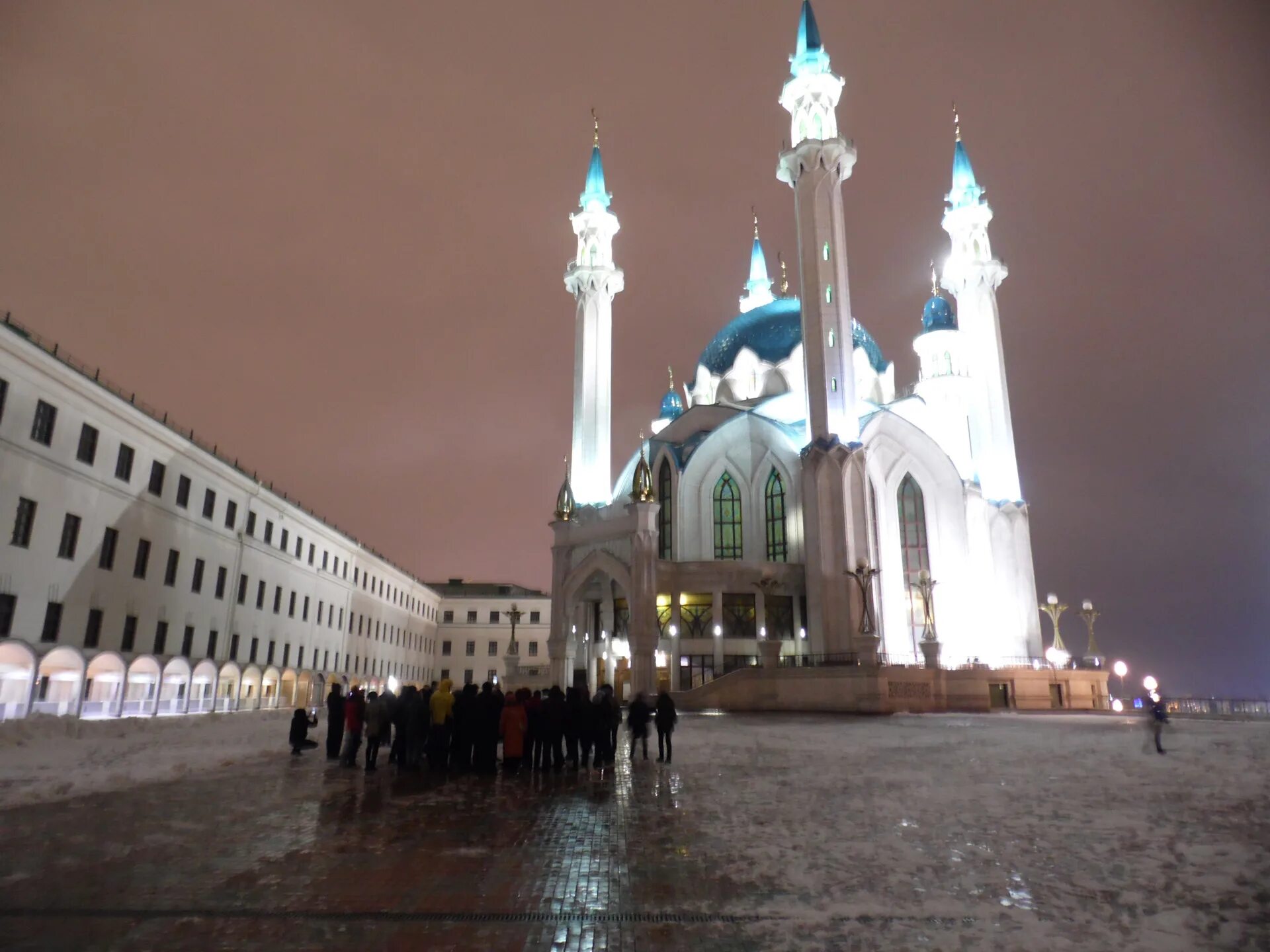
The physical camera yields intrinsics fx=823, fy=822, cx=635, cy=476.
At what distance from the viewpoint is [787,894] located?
616cm

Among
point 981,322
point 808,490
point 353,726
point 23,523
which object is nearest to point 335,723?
point 353,726

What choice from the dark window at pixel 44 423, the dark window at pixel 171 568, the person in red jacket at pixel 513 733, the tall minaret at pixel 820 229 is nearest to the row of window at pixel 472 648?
the tall minaret at pixel 820 229

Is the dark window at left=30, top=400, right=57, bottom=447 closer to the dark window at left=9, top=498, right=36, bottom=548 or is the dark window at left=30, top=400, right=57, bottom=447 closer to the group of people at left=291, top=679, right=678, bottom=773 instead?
the dark window at left=9, top=498, right=36, bottom=548

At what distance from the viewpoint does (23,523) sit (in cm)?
2505

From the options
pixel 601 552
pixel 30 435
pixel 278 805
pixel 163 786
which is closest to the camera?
pixel 278 805

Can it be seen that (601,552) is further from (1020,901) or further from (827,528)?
(1020,901)

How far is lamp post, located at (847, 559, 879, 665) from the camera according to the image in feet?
114

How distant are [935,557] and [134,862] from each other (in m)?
44.4

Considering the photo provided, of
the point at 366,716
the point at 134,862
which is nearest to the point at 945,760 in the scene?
the point at 366,716

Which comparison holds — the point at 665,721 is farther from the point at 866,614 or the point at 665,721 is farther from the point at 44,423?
the point at 866,614

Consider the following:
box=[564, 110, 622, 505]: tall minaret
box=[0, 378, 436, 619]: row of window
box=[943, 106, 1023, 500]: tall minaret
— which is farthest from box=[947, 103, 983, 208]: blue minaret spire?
box=[0, 378, 436, 619]: row of window

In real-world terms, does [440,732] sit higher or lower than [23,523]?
lower

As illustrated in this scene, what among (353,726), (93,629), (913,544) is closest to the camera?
(353,726)

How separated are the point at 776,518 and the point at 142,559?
3040 cm
